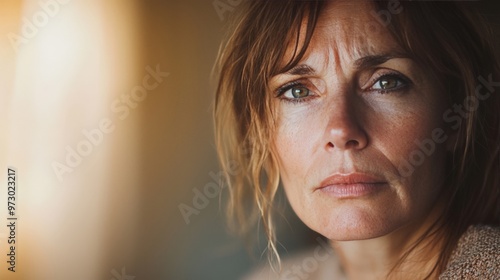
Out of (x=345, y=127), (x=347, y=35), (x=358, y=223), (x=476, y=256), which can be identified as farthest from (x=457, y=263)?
(x=347, y=35)

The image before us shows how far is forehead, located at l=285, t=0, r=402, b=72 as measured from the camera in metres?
0.92

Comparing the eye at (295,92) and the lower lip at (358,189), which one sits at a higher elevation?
the eye at (295,92)

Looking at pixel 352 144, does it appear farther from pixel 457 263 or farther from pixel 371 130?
pixel 457 263

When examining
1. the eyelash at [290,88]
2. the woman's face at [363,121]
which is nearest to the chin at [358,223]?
the woman's face at [363,121]

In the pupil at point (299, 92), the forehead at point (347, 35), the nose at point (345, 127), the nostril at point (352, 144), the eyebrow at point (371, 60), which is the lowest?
the nostril at point (352, 144)

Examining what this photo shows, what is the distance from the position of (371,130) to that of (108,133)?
1.35 ft

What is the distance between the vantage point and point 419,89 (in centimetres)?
93

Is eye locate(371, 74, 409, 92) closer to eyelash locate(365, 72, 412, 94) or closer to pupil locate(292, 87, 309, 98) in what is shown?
eyelash locate(365, 72, 412, 94)

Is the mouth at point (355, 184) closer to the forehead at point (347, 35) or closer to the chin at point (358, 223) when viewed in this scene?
the chin at point (358, 223)

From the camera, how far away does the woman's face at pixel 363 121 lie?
3.02 feet

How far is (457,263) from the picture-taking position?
929 mm

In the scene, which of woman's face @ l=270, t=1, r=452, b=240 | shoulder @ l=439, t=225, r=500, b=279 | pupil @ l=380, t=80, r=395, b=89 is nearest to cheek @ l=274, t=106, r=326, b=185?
woman's face @ l=270, t=1, r=452, b=240

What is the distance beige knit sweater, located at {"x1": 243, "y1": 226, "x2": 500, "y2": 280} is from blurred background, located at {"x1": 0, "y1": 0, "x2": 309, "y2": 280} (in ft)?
0.33

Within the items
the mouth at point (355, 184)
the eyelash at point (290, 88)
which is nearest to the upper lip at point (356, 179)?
the mouth at point (355, 184)
